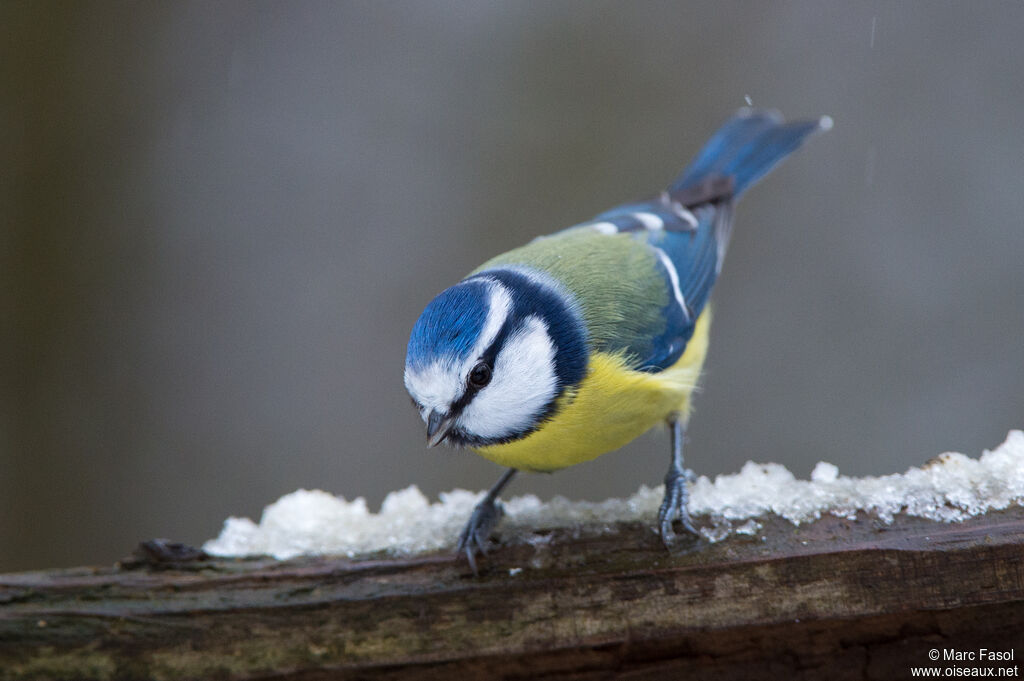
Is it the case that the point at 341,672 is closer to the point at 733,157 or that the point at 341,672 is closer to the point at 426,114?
the point at 733,157

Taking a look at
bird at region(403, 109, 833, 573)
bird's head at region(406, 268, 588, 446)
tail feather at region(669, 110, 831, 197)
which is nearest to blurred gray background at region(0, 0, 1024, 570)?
tail feather at region(669, 110, 831, 197)

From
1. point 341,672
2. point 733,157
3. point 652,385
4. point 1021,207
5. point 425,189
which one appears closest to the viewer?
point 341,672

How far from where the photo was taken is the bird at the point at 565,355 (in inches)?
65.9

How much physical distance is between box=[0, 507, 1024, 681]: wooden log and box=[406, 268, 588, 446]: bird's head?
1.04 ft

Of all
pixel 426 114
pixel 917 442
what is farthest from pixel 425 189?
pixel 917 442

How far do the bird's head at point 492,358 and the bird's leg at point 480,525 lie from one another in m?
0.22

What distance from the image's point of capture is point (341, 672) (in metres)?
1.63

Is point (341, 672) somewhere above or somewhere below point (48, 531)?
below

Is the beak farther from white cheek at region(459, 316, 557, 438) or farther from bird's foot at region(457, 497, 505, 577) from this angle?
bird's foot at region(457, 497, 505, 577)

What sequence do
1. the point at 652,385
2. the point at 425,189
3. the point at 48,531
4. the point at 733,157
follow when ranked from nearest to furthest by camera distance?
the point at 652,385, the point at 733,157, the point at 48,531, the point at 425,189

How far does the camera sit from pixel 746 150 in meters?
2.96

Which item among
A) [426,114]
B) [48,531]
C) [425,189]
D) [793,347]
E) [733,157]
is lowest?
[48,531]

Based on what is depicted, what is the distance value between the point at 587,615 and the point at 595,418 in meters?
0.42

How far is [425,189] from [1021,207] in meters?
2.93
